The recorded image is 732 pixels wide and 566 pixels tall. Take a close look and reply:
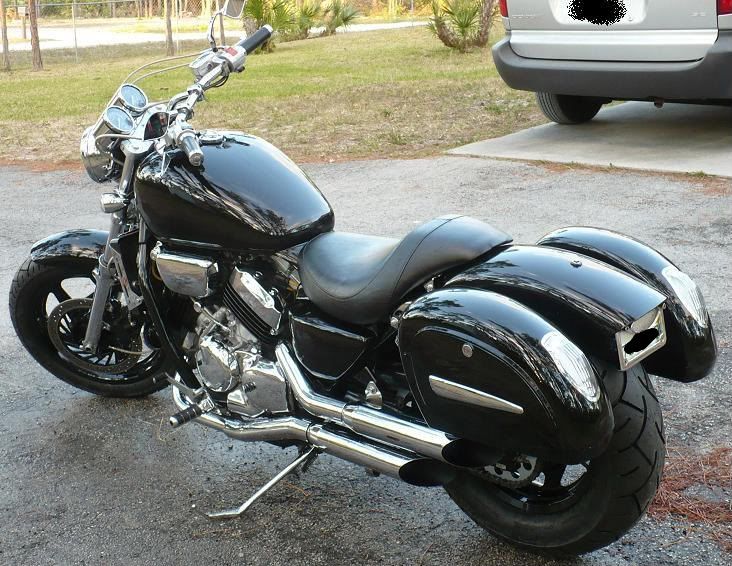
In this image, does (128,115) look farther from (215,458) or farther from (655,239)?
(655,239)

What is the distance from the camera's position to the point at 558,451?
2.44 m

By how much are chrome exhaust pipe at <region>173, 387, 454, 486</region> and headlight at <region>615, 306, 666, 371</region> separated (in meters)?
0.65

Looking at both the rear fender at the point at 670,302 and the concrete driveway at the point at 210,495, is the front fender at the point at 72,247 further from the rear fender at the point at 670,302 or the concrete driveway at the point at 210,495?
the rear fender at the point at 670,302

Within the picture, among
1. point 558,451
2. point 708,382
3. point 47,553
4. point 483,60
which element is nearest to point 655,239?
point 708,382

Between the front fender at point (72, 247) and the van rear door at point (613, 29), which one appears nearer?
the front fender at point (72, 247)

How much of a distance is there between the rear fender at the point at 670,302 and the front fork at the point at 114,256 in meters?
1.50

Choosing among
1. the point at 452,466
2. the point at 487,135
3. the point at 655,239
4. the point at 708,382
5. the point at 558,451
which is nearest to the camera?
the point at 558,451

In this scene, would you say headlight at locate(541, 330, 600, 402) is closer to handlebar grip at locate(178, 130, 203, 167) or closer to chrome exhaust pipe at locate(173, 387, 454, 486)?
chrome exhaust pipe at locate(173, 387, 454, 486)

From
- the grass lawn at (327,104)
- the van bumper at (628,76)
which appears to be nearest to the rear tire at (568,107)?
the grass lawn at (327,104)

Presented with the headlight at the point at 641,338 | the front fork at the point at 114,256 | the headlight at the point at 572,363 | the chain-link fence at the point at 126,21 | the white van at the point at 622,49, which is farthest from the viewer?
the chain-link fence at the point at 126,21

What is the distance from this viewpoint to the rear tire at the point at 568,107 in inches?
328

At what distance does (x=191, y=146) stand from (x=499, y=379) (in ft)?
4.18

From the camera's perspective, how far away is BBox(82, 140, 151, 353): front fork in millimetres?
3426

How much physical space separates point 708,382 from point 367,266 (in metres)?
1.81
